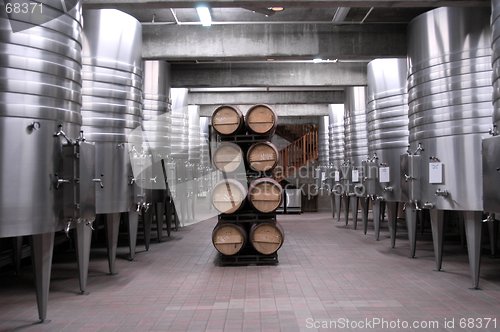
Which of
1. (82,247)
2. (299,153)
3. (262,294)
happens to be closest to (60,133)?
(82,247)

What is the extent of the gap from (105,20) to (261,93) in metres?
9.70

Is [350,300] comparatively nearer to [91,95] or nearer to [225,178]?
[225,178]

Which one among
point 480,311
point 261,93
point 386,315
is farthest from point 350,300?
point 261,93

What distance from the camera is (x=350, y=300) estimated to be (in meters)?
4.94

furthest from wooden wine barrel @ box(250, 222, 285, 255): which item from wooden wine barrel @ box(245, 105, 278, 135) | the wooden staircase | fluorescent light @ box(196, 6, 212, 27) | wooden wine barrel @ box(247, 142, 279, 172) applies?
the wooden staircase

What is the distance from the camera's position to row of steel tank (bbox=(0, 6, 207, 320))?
12.9 ft

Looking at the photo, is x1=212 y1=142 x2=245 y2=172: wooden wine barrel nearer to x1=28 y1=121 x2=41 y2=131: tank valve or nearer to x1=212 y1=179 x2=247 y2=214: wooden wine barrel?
x1=212 y1=179 x2=247 y2=214: wooden wine barrel

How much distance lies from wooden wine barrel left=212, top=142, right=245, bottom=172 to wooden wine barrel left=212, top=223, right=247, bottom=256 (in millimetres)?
884

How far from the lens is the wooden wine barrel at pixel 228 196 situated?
698 centimetres

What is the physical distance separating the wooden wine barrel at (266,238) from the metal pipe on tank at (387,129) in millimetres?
2277

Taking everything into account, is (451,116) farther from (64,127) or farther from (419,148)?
(64,127)

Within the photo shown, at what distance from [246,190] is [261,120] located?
111cm

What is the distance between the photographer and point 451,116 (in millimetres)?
5789

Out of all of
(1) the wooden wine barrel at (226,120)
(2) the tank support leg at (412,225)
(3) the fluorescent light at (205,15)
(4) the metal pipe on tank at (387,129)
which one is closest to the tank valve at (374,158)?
(4) the metal pipe on tank at (387,129)
